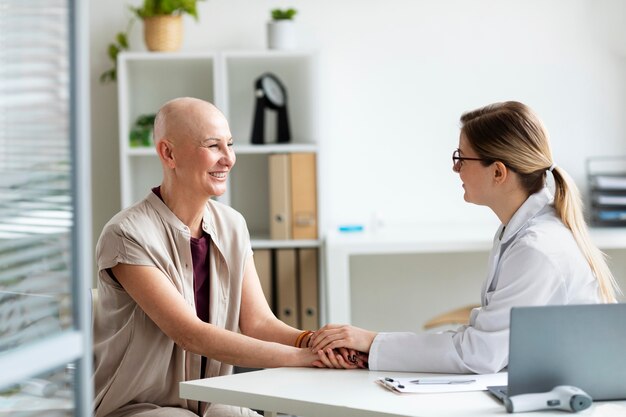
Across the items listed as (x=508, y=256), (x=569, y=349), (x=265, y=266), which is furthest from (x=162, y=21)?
(x=569, y=349)

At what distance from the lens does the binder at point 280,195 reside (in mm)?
4035

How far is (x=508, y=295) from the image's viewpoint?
1914 millimetres

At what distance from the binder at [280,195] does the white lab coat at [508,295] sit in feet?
6.64

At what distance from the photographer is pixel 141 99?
4422 mm

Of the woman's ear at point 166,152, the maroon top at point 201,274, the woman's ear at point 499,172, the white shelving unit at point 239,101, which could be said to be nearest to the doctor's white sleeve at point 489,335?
the woman's ear at point 499,172

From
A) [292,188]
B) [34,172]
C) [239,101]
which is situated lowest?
[34,172]

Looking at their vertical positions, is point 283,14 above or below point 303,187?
above

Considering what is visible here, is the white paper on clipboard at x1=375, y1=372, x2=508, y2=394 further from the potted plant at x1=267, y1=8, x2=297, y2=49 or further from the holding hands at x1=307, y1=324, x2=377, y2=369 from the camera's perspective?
the potted plant at x1=267, y1=8, x2=297, y2=49

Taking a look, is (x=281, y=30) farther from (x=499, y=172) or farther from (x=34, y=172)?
(x=34, y=172)

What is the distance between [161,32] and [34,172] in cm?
291

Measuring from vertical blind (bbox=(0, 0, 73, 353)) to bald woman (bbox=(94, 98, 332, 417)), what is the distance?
0.88 meters

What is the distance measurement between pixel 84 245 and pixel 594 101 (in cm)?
358

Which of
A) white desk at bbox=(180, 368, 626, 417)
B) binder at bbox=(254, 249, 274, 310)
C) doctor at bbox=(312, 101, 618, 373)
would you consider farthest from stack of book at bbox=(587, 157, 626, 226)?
white desk at bbox=(180, 368, 626, 417)

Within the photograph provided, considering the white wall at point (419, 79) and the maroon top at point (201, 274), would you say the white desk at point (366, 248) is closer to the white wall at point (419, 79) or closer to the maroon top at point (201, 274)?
the white wall at point (419, 79)
